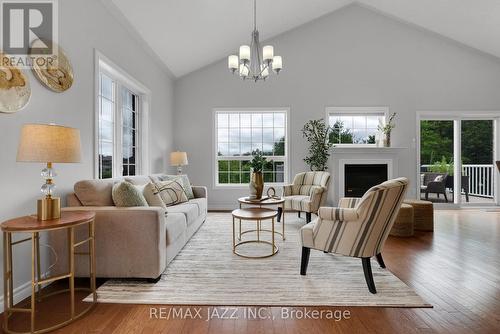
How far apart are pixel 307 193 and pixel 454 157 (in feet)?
11.7

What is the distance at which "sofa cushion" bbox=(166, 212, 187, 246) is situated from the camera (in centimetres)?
250

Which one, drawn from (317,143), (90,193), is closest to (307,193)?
(317,143)

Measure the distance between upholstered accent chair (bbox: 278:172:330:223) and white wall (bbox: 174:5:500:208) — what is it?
2.79ft

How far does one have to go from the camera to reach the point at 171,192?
355cm

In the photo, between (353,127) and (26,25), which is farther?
(353,127)

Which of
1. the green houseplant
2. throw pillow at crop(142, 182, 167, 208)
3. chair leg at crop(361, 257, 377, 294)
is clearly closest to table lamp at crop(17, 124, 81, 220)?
throw pillow at crop(142, 182, 167, 208)

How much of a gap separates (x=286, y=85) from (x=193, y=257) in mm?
4105

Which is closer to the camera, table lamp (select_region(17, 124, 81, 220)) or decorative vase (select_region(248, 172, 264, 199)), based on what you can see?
table lamp (select_region(17, 124, 81, 220))

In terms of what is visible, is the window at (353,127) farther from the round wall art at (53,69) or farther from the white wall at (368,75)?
the round wall art at (53,69)

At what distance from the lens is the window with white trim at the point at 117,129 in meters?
3.34

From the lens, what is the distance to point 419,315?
5.98 ft

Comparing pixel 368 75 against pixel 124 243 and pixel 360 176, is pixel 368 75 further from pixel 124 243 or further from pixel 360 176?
pixel 124 243

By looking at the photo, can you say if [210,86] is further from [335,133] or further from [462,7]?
[462,7]

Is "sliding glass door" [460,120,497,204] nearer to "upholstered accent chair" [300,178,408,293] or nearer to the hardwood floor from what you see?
the hardwood floor
